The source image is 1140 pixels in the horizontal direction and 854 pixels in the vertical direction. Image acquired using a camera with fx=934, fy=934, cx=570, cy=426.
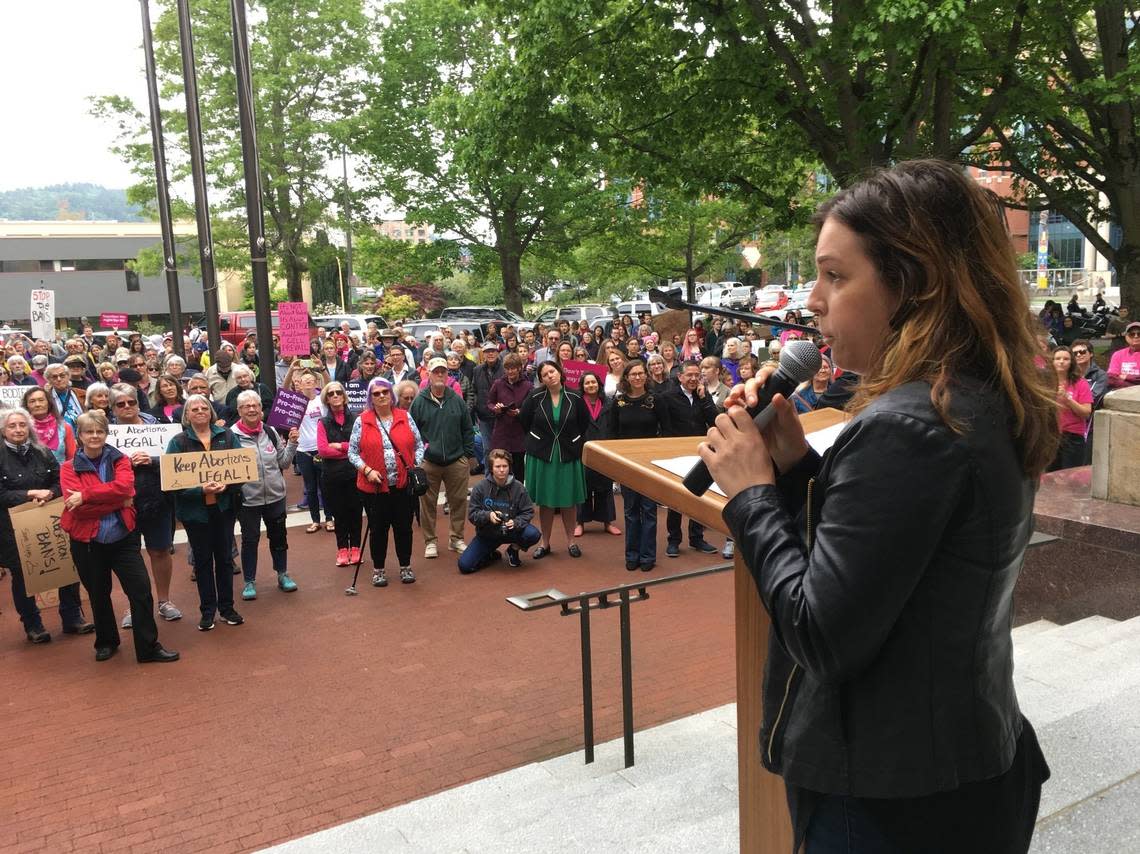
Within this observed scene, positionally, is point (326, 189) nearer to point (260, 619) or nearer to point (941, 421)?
point (260, 619)

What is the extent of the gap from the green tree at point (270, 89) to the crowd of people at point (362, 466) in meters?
21.5

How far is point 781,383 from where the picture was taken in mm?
1841

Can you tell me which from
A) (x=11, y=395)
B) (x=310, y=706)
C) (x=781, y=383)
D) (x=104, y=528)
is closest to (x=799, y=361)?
(x=781, y=383)

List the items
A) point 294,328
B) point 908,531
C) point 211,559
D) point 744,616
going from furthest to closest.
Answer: point 294,328 → point 211,559 → point 744,616 → point 908,531

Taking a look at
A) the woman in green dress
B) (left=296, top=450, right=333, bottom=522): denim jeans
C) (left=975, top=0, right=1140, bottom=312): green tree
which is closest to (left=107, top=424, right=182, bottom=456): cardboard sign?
(left=296, top=450, right=333, bottom=522): denim jeans

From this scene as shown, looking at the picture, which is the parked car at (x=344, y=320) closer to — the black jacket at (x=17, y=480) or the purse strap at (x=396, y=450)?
the purse strap at (x=396, y=450)

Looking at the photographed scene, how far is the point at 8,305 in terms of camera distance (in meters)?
63.0

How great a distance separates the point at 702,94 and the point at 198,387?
8942 millimetres

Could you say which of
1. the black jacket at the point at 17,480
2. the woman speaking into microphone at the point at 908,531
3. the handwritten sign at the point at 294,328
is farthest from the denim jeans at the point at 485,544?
the woman speaking into microphone at the point at 908,531

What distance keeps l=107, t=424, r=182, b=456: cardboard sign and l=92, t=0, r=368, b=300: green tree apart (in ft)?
82.3

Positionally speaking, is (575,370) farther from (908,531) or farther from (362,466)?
(908,531)

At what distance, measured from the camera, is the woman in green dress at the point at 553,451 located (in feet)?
32.3

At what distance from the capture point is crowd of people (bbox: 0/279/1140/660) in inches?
276

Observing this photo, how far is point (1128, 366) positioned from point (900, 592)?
1085cm
